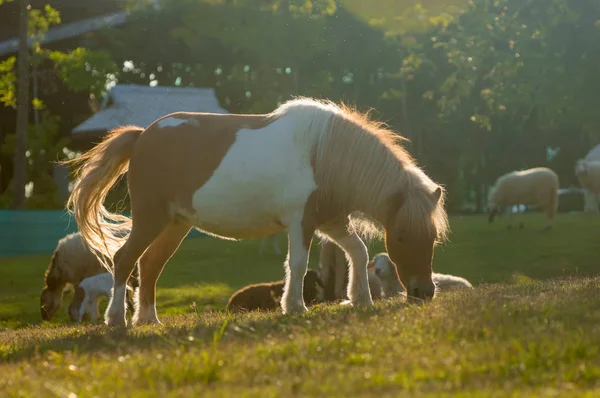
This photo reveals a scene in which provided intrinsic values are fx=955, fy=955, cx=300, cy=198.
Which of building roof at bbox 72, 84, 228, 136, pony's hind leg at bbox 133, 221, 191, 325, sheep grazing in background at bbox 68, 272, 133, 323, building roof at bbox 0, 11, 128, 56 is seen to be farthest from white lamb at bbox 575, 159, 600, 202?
pony's hind leg at bbox 133, 221, 191, 325

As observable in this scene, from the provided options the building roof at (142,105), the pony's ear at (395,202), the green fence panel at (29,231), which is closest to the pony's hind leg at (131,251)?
the pony's ear at (395,202)

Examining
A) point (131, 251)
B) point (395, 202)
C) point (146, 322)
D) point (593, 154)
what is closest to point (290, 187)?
point (395, 202)

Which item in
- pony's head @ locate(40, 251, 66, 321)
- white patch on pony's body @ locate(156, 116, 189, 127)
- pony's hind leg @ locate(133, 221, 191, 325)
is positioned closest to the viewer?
white patch on pony's body @ locate(156, 116, 189, 127)

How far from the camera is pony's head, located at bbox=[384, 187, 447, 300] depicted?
9555mm

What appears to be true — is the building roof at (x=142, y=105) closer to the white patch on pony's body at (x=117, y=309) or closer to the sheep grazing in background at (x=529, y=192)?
the sheep grazing in background at (x=529, y=192)

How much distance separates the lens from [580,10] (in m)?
25.5

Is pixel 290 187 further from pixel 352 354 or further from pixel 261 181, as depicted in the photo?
pixel 352 354

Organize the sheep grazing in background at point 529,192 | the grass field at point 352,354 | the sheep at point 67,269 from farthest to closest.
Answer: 1. the sheep grazing in background at point 529,192
2. the sheep at point 67,269
3. the grass field at point 352,354

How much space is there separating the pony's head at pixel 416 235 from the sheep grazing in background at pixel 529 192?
23.0 m

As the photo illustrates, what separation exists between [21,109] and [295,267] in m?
27.5

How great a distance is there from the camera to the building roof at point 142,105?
4262 cm

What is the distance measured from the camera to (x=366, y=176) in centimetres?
972

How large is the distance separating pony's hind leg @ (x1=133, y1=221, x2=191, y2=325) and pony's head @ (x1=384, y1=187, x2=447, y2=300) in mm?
2525

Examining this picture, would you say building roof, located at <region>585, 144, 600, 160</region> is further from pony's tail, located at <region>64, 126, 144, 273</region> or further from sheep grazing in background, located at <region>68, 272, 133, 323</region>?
pony's tail, located at <region>64, 126, 144, 273</region>
